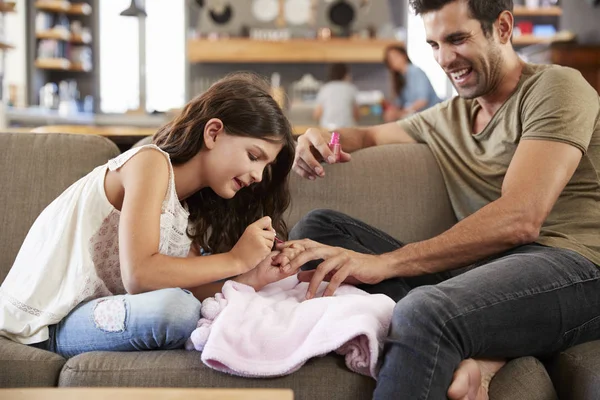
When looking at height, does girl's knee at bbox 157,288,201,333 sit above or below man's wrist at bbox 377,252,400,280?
below

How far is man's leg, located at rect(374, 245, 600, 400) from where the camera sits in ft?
4.66

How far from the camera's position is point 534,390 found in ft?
5.03

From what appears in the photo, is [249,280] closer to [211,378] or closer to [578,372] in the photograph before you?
[211,378]

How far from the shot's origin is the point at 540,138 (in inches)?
72.4

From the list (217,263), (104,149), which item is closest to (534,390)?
(217,263)

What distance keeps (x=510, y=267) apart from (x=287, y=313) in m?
0.48

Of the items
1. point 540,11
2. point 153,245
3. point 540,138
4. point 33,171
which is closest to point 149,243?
point 153,245

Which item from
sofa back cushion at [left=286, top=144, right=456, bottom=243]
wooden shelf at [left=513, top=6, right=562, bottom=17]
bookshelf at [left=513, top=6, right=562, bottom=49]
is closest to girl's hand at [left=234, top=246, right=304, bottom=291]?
sofa back cushion at [left=286, top=144, right=456, bottom=243]

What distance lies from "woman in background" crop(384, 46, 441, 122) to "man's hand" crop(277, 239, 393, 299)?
192 inches

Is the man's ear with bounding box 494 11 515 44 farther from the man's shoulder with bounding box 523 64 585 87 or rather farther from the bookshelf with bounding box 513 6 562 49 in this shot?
the bookshelf with bounding box 513 6 562 49

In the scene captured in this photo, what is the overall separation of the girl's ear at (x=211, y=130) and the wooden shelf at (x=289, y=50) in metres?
7.91

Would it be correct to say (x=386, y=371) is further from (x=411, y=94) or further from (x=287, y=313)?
(x=411, y=94)

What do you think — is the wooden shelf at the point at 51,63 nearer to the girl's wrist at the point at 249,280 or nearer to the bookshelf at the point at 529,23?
the bookshelf at the point at 529,23

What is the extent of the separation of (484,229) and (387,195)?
1.44 ft
